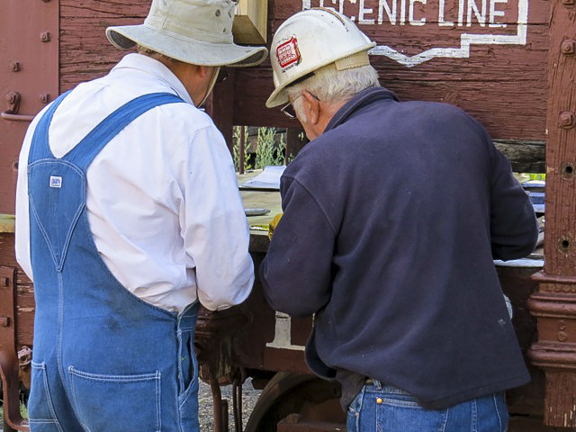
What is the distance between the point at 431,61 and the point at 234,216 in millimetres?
761

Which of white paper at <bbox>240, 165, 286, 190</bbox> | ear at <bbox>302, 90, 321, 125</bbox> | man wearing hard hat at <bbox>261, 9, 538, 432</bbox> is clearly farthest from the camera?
white paper at <bbox>240, 165, 286, 190</bbox>

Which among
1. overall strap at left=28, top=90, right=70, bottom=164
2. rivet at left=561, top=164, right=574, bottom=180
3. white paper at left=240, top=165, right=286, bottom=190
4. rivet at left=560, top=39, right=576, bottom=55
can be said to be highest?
rivet at left=560, top=39, right=576, bottom=55

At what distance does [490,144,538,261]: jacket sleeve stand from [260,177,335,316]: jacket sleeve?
46cm

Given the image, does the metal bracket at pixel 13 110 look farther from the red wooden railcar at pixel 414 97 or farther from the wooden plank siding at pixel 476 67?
the wooden plank siding at pixel 476 67

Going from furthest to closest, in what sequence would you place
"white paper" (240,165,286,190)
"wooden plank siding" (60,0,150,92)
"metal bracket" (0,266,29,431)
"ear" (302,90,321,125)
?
"white paper" (240,165,286,190), "metal bracket" (0,266,29,431), "wooden plank siding" (60,0,150,92), "ear" (302,90,321,125)

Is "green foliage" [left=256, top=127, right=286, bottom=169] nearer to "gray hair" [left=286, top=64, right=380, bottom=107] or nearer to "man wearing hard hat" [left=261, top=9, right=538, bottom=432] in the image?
"gray hair" [left=286, top=64, right=380, bottom=107]

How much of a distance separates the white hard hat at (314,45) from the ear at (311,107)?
0.05 metres

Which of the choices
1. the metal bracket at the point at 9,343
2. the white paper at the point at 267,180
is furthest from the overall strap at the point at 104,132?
the white paper at the point at 267,180

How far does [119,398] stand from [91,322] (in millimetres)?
193

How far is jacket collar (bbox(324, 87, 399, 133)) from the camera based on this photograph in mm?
2295

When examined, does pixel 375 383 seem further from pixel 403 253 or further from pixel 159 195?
pixel 159 195

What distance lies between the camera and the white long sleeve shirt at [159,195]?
2211mm

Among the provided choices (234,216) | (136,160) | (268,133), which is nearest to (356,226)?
(234,216)

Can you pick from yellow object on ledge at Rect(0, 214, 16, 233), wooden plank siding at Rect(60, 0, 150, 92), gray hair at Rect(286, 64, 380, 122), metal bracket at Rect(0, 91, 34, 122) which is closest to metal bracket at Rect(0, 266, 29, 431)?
yellow object on ledge at Rect(0, 214, 16, 233)
